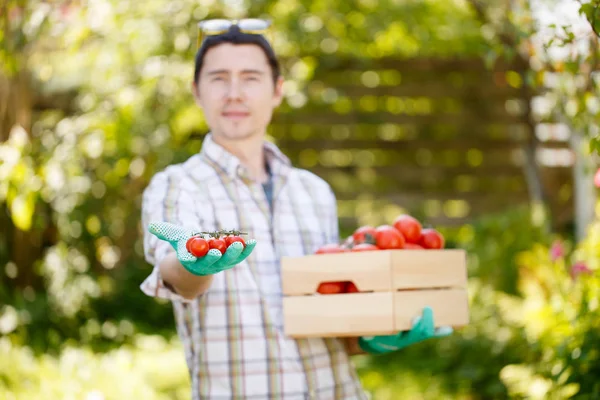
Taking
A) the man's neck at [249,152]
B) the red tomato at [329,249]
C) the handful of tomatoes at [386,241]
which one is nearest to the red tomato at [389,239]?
the handful of tomatoes at [386,241]

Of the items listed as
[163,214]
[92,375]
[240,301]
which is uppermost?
[163,214]

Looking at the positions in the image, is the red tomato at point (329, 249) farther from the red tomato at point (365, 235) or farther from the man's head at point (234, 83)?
the man's head at point (234, 83)

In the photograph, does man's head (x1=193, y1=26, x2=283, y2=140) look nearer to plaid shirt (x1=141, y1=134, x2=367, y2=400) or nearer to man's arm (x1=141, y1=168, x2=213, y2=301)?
plaid shirt (x1=141, y1=134, x2=367, y2=400)

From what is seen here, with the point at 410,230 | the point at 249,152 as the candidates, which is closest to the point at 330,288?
the point at 410,230

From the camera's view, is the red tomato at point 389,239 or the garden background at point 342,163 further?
the garden background at point 342,163

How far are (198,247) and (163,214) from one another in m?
0.41

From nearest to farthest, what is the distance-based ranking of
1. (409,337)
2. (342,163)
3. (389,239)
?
(409,337) < (389,239) < (342,163)

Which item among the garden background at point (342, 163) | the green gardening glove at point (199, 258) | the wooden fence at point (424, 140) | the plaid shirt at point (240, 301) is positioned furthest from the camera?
the wooden fence at point (424, 140)

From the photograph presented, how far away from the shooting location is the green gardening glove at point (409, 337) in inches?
85.0

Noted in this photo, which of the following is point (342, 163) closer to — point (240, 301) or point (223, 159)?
point (223, 159)

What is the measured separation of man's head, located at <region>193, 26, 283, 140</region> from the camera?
230 cm

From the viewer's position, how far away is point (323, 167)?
6555mm

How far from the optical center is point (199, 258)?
5.76 feet

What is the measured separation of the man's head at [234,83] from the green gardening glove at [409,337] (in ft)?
2.24
